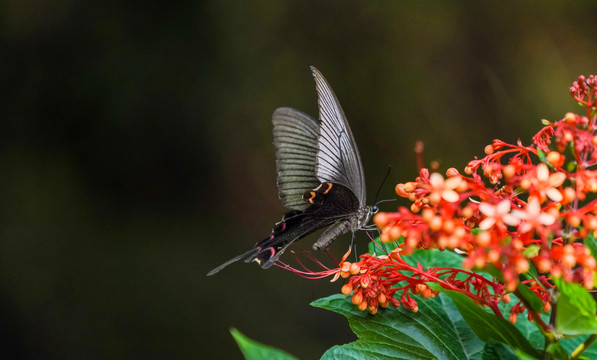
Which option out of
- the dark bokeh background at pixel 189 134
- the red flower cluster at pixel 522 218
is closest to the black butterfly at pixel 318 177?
the red flower cluster at pixel 522 218

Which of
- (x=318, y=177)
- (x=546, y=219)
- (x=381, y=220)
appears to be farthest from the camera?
(x=318, y=177)

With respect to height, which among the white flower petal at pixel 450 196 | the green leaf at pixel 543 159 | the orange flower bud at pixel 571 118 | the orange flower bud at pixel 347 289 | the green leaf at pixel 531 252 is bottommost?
the orange flower bud at pixel 347 289

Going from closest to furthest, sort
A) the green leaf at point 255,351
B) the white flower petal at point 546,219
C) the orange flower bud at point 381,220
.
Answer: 1. the green leaf at point 255,351
2. the white flower petal at point 546,219
3. the orange flower bud at point 381,220

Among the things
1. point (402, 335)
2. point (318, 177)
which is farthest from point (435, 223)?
point (318, 177)

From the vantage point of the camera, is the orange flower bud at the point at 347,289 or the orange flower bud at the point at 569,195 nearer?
the orange flower bud at the point at 569,195

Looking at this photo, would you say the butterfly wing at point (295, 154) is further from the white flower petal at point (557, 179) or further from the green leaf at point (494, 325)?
the white flower petal at point (557, 179)

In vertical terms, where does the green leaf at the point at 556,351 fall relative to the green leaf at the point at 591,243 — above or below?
below

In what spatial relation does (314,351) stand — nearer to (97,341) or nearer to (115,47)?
(97,341)

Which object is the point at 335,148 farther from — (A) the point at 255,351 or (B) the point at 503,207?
(A) the point at 255,351
